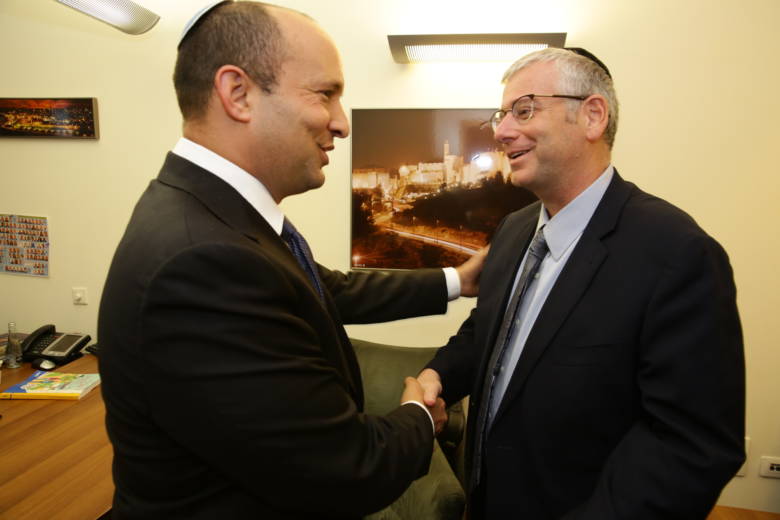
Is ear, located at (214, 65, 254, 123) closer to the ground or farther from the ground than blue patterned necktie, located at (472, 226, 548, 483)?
farther from the ground

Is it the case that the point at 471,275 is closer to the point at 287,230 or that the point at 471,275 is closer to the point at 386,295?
the point at 386,295

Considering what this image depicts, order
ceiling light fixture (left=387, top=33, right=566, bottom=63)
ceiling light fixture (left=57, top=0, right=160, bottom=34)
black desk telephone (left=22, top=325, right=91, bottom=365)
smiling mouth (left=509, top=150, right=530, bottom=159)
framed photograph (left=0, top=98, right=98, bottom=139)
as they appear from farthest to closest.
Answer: framed photograph (left=0, top=98, right=98, bottom=139), black desk telephone (left=22, top=325, right=91, bottom=365), ceiling light fixture (left=57, top=0, right=160, bottom=34), ceiling light fixture (left=387, top=33, right=566, bottom=63), smiling mouth (left=509, top=150, right=530, bottom=159)

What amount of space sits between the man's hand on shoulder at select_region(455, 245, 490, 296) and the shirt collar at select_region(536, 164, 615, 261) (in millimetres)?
505

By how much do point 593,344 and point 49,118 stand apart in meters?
3.32

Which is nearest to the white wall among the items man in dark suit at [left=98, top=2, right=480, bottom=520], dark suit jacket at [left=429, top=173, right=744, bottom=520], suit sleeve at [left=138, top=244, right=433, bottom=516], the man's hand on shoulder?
the man's hand on shoulder

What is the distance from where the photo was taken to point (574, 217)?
1.23m

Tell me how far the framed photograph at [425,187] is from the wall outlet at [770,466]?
1935 millimetres

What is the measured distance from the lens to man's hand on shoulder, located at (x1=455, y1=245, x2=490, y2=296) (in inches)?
68.6

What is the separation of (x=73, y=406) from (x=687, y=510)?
235cm

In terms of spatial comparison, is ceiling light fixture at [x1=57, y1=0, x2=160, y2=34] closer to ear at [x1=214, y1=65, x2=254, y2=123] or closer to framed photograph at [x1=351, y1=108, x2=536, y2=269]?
framed photograph at [x1=351, y1=108, x2=536, y2=269]

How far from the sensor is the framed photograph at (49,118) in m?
2.78

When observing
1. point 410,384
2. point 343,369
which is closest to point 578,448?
point 410,384

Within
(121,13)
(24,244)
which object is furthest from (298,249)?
(24,244)

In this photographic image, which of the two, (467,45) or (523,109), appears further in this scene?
(467,45)
